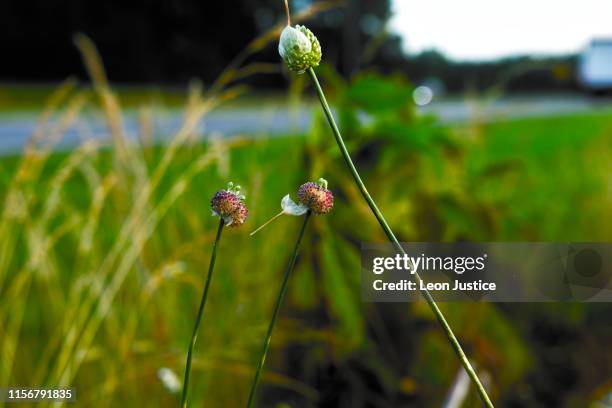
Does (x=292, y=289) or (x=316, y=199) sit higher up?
(x=292, y=289)

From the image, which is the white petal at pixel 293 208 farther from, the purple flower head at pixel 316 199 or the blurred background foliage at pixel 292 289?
the blurred background foliage at pixel 292 289

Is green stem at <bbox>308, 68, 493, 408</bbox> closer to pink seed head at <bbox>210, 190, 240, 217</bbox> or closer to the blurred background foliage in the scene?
pink seed head at <bbox>210, 190, 240, 217</bbox>

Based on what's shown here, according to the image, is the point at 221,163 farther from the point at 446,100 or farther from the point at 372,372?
the point at 446,100

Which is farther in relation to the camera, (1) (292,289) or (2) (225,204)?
(1) (292,289)

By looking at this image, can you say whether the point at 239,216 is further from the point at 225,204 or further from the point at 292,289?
the point at 292,289

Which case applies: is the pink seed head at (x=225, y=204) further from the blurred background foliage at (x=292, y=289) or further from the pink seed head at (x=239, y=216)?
the blurred background foliage at (x=292, y=289)

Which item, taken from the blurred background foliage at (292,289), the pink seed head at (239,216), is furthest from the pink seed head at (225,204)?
the blurred background foliage at (292,289)

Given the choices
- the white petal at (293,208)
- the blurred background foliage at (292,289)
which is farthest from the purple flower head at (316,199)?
the blurred background foliage at (292,289)

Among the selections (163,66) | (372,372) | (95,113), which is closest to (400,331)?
(372,372)

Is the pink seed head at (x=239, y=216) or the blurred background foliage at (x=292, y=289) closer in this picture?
the pink seed head at (x=239, y=216)

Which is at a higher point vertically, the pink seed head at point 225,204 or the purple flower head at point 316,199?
the purple flower head at point 316,199

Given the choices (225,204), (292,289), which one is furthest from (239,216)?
(292,289)

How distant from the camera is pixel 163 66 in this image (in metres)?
13.8

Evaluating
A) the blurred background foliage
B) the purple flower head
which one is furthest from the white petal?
the blurred background foliage
